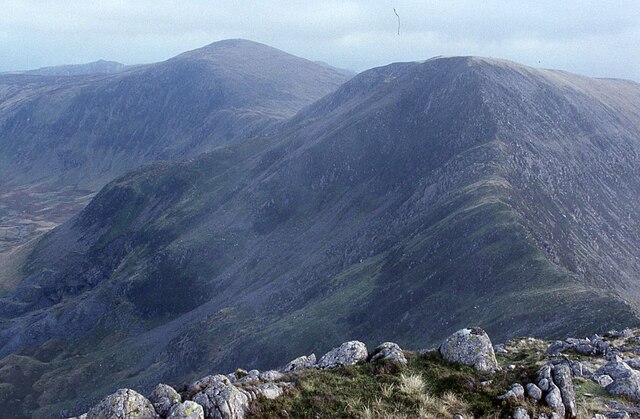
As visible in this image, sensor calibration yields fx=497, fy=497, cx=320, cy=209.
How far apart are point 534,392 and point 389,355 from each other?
5.43 metres

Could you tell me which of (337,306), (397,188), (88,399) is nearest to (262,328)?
(337,306)

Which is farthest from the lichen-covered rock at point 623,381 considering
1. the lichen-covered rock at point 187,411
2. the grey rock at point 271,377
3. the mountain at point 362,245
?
the mountain at point 362,245

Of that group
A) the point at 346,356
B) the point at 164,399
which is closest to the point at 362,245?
the point at 346,356

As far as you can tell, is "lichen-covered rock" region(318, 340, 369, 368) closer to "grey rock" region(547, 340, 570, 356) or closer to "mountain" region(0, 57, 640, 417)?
"grey rock" region(547, 340, 570, 356)

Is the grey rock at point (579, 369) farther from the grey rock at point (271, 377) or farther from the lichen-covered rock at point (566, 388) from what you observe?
the grey rock at point (271, 377)

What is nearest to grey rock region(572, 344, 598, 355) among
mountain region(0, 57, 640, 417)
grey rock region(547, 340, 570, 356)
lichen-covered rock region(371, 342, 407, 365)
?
grey rock region(547, 340, 570, 356)

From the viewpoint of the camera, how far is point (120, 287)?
94.2m

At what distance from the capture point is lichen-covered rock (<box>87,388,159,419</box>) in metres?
14.5

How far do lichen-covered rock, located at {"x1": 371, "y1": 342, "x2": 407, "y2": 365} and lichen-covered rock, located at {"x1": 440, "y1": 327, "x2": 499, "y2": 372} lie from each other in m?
1.76

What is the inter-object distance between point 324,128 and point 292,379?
103 meters

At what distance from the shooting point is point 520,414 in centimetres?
1474

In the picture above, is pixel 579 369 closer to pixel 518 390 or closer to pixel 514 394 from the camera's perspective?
pixel 518 390

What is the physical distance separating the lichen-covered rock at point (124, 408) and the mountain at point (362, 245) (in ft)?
112

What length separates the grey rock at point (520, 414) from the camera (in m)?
14.7
